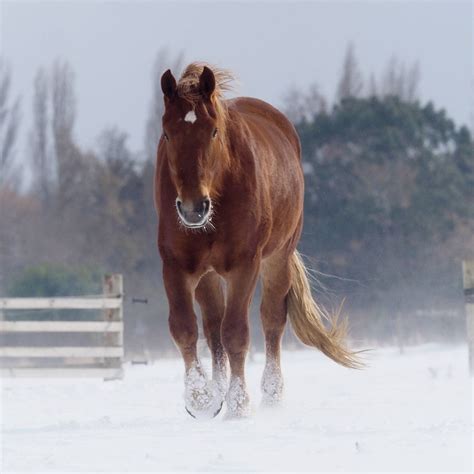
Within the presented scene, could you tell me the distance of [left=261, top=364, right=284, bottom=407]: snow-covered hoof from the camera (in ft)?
21.4

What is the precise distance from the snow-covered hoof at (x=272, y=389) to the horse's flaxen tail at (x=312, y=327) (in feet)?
2.73

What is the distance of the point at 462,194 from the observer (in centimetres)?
2497

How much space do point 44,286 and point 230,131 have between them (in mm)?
17148

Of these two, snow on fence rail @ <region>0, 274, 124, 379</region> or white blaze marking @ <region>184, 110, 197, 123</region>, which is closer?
white blaze marking @ <region>184, 110, 197, 123</region>

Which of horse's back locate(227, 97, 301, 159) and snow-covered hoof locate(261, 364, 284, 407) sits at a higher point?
horse's back locate(227, 97, 301, 159)

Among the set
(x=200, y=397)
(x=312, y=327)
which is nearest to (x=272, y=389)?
(x=200, y=397)

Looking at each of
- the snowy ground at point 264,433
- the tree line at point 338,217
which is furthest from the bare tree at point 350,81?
the snowy ground at point 264,433

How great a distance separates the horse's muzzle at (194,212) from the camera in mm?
5250

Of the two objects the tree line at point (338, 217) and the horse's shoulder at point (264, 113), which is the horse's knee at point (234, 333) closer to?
the horse's shoulder at point (264, 113)

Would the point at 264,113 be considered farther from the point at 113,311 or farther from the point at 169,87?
the point at 113,311

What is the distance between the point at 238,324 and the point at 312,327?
1.53 metres

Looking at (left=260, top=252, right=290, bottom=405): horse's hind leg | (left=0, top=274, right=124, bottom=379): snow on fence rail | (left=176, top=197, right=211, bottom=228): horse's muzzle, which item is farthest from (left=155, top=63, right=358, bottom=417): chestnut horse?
(left=0, top=274, right=124, bottom=379): snow on fence rail

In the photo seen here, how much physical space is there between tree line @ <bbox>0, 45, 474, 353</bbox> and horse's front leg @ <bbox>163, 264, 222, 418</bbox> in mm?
15490

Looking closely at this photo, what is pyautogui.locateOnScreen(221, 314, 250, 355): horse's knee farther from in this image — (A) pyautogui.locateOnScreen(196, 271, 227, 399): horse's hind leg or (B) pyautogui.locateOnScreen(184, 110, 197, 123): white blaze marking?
(B) pyautogui.locateOnScreen(184, 110, 197, 123): white blaze marking
